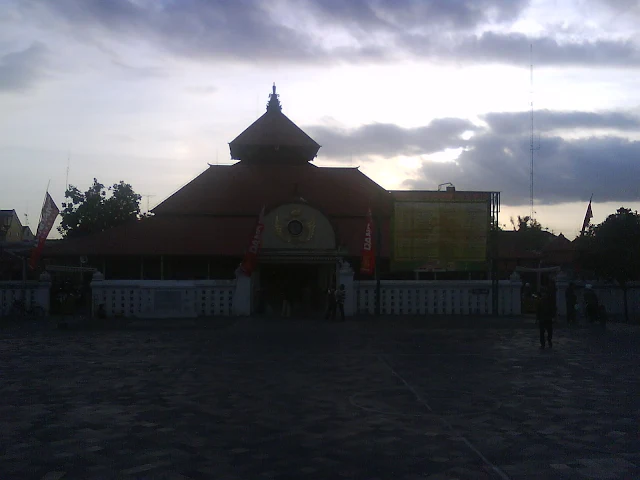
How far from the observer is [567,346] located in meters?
18.1

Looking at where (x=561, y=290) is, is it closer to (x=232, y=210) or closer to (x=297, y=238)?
(x=297, y=238)

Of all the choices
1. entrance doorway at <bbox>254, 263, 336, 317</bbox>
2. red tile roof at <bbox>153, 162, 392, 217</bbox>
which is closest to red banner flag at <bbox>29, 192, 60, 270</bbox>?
red tile roof at <bbox>153, 162, 392, 217</bbox>

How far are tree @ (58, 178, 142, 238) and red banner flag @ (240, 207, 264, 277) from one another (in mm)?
32912

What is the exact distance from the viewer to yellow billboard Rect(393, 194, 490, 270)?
29859mm

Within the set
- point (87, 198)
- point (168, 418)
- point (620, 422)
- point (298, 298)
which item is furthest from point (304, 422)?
point (87, 198)

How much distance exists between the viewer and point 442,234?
2997 cm

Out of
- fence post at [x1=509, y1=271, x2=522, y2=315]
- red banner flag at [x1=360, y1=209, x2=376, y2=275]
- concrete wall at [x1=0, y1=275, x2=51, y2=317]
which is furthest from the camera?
red banner flag at [x1=360, y1=209, x2=376, y2=275]

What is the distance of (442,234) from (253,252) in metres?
7.84

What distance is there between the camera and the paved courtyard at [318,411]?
6.92 metres

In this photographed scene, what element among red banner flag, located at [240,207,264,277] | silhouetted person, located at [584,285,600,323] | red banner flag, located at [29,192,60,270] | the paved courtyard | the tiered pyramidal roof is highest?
the tiered pyramidal roof

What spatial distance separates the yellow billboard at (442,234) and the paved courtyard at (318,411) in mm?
11755

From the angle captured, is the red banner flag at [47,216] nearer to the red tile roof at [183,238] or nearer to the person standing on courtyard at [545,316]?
the red tile roof at [183,238]

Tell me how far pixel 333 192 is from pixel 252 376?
2746cm

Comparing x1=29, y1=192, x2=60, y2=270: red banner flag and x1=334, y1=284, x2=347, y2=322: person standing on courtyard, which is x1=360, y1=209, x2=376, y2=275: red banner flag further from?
x1=29, y1=192, x2=60, y2=270: red banner flag
